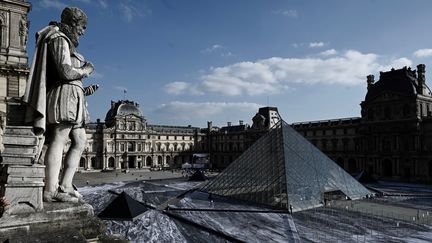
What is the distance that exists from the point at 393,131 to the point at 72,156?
49.2 m

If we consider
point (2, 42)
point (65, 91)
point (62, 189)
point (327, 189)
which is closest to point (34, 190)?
point (62, 189)

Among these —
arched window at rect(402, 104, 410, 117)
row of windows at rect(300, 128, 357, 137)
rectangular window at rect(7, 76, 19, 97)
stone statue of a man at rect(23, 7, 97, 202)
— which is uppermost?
arched window at rect(402, 104, 410, 117)

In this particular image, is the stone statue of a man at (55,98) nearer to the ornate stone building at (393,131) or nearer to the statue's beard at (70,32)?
the statue's beard at (70,32)

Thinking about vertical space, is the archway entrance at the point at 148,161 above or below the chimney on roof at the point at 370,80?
below

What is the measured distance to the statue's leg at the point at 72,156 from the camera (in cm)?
353

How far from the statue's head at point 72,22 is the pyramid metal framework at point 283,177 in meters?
22.7

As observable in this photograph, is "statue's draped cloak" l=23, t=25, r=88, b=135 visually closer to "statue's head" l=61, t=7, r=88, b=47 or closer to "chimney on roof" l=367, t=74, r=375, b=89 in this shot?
"statue's head" l=61, t=7, r=88, b=47

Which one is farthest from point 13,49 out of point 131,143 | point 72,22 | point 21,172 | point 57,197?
point 131,143

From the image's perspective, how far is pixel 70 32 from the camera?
142 inches

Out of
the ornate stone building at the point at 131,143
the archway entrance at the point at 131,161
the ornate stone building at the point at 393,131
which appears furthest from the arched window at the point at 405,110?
the archway entrance at the point at 131,161

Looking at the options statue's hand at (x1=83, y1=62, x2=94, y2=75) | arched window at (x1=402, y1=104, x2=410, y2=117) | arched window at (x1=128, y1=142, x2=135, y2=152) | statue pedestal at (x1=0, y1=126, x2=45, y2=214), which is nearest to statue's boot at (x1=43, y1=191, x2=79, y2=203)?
statue pedestal at (x1=0, y1=126, x2=45, y2=214)

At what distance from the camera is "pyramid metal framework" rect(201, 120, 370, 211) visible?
26344 mm

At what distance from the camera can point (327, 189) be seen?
1156 inches

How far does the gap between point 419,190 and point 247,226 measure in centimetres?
2502
